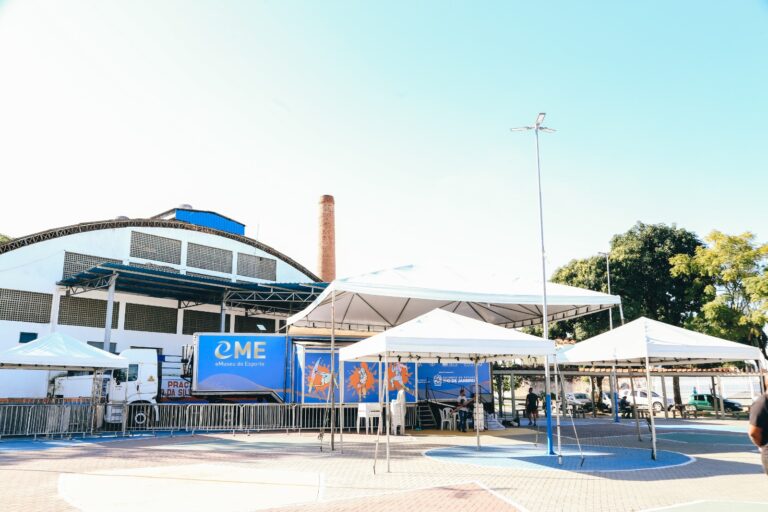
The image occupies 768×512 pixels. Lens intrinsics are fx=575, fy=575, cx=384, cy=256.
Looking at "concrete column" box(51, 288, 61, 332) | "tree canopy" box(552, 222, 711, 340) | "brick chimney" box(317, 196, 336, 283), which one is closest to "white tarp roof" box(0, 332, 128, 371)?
"concrete column" box(51, 288, 61, 332)

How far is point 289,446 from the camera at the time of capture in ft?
54.6

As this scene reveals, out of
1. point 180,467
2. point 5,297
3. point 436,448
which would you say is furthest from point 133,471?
point 5,297

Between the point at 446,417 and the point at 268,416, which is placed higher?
the point at 268,416

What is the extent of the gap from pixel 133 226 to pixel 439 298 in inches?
944

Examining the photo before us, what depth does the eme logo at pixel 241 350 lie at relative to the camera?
23.2 metres

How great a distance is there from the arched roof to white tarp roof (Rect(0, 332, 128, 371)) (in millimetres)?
13326

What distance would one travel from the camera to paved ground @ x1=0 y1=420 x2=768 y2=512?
8.79 metres

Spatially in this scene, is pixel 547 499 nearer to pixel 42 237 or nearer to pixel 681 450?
pixel 681 450

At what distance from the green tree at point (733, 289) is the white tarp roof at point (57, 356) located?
104 feet

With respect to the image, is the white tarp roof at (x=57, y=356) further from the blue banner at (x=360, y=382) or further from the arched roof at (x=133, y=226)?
the arched roof at (x=133, y=226)

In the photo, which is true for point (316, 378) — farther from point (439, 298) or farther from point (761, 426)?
point (761, 426)

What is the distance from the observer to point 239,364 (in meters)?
23.2

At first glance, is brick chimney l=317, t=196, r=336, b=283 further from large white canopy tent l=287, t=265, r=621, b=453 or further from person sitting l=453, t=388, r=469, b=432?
person sitting l=453, t=388, r=469, b=432

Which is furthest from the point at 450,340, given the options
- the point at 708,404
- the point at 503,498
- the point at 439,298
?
the point at 708,404
